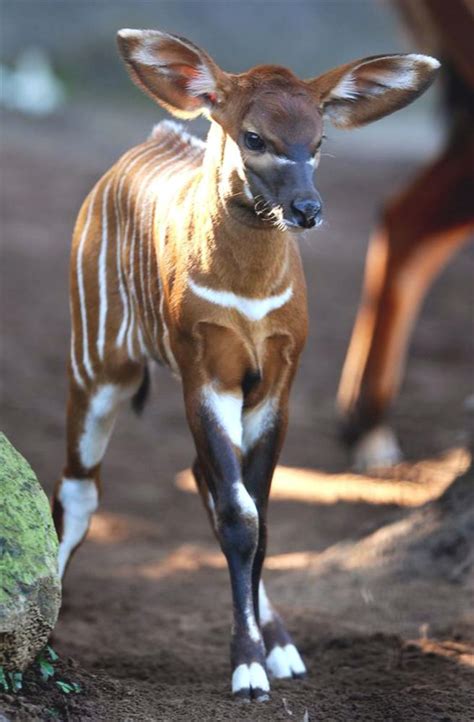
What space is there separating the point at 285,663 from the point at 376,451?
3.82 metres

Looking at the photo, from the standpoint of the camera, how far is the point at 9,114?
55.4 feet

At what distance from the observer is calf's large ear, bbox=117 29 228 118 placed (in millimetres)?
4652

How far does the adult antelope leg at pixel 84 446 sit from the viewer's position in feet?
17.1

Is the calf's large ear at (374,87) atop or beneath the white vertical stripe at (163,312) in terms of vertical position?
atop

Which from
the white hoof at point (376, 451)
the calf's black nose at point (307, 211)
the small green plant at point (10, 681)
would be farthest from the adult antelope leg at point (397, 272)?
the small green plant at point (10, 681)

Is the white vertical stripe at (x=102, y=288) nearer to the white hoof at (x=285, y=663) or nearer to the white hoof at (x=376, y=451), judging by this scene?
the white hoof at (x=285, y=663)

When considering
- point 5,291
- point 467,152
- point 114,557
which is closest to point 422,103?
point 5,291

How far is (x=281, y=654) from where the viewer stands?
500 centimetres

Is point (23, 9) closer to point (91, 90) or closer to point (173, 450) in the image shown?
point (91, 90)

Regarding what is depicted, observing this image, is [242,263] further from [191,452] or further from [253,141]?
[191,452]

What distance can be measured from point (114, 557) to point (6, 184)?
695cm

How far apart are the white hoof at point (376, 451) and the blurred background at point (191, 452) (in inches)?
A: 4.7

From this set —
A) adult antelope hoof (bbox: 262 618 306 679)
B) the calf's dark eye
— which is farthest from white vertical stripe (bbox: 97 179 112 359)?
adult antelope hoof (bbox: 262 618 306 679)

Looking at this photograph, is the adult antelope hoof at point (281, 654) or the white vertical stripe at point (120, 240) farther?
the white vertical stripe at point (120, 240)
